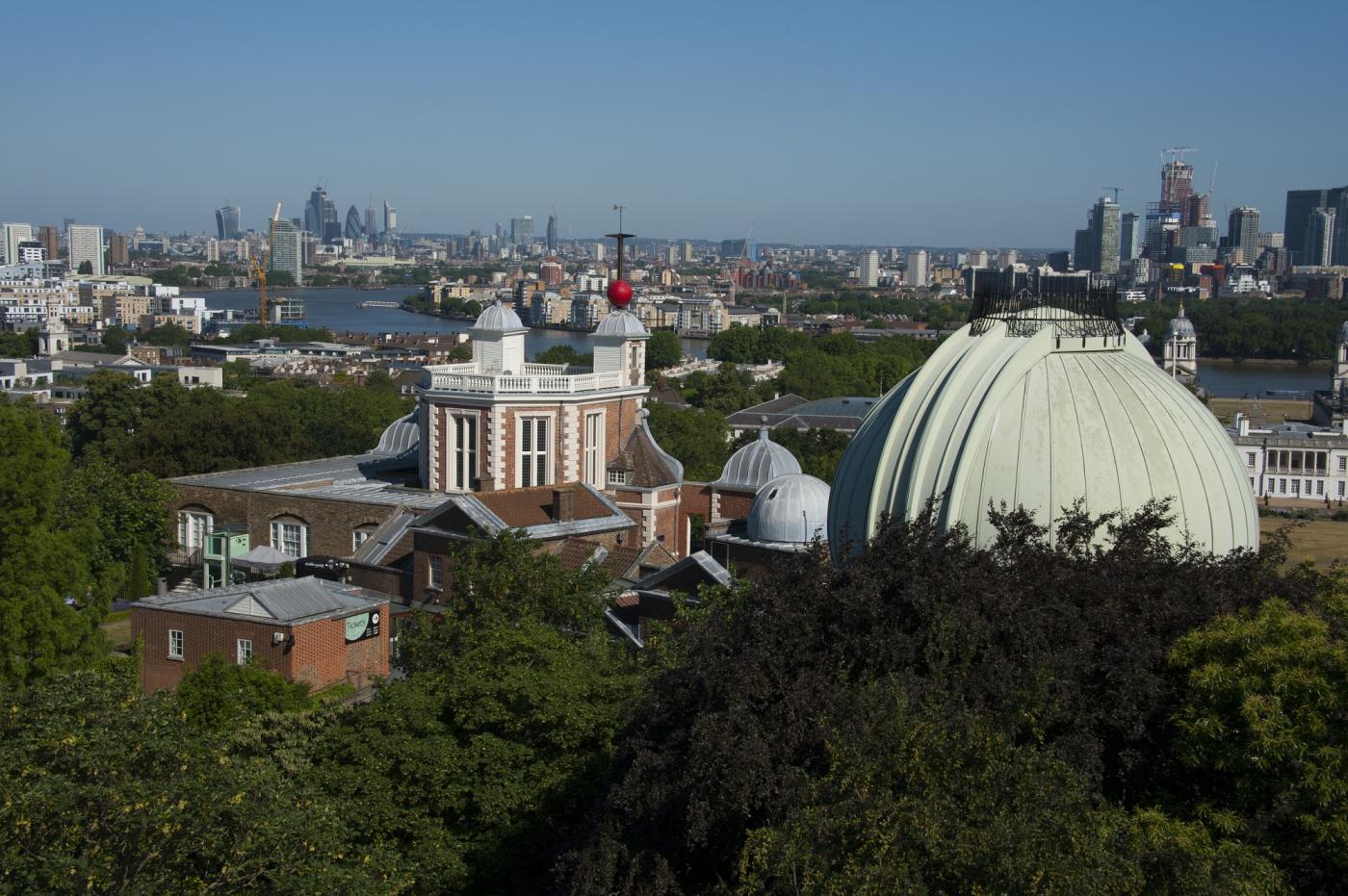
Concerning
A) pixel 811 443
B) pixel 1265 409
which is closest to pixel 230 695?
pixel 811 443

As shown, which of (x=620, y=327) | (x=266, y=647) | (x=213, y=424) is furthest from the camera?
(x=213, y=424)

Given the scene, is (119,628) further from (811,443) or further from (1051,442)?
(811,443)

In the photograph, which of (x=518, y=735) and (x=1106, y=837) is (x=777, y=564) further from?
(x=1106, y=837)

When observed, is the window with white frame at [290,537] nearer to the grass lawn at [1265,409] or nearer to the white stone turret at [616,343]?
the white stone turret at [616,343]

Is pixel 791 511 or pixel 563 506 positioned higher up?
pixel 791 511

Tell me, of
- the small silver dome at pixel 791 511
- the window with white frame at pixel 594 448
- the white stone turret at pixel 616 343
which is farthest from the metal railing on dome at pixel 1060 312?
the white stone turret at pixel 616 343

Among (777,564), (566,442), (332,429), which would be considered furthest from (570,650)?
(332,429)
